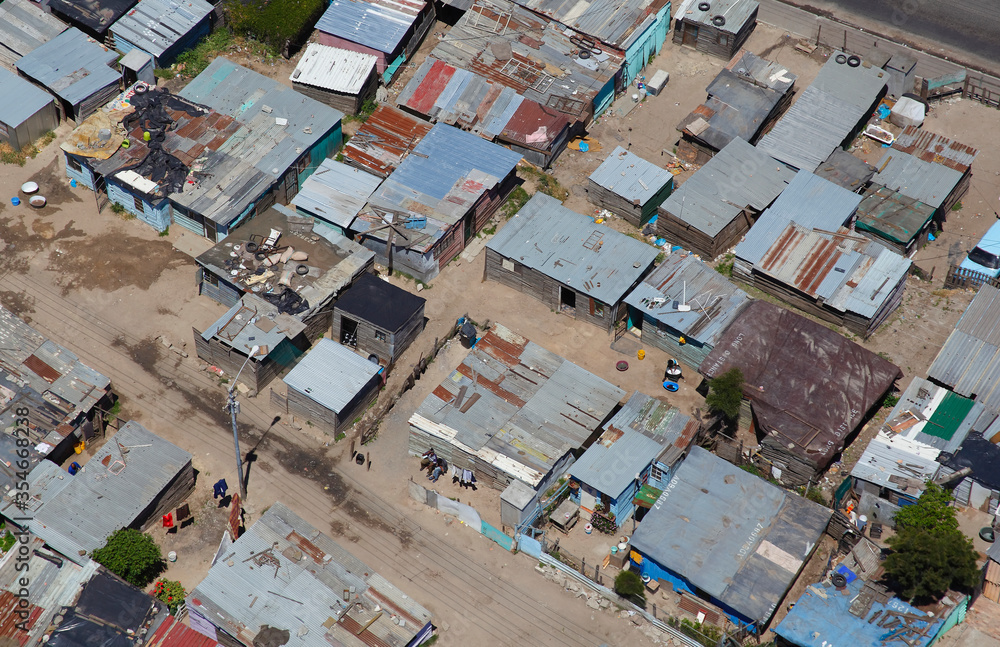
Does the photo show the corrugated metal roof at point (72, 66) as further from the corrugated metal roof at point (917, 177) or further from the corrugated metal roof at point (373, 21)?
the corrugated metal roof at point (917, 177)

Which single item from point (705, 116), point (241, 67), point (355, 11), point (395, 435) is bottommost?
point (395, 435)

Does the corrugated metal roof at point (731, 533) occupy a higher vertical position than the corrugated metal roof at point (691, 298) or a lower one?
lower

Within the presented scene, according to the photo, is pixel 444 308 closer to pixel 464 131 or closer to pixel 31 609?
pixel 464 131

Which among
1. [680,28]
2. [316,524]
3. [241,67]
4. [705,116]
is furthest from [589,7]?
[316,524]

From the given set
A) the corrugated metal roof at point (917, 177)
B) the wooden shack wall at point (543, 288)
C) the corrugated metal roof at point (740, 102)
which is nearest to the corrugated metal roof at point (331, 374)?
the wooden shack wall at point (543, 288)

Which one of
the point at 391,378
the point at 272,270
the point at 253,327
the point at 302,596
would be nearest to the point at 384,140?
the point at 272,270

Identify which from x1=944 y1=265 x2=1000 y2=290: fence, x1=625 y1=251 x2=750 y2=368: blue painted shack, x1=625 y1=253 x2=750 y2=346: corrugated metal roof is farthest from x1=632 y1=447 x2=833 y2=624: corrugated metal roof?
x1=944 y1=265 x2=1000 y2=290: fence

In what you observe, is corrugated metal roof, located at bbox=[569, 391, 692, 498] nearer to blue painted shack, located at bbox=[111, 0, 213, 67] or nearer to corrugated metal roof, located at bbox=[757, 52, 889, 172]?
corrugated metal roof, located at bbox=[757, 52, 889, 172]
